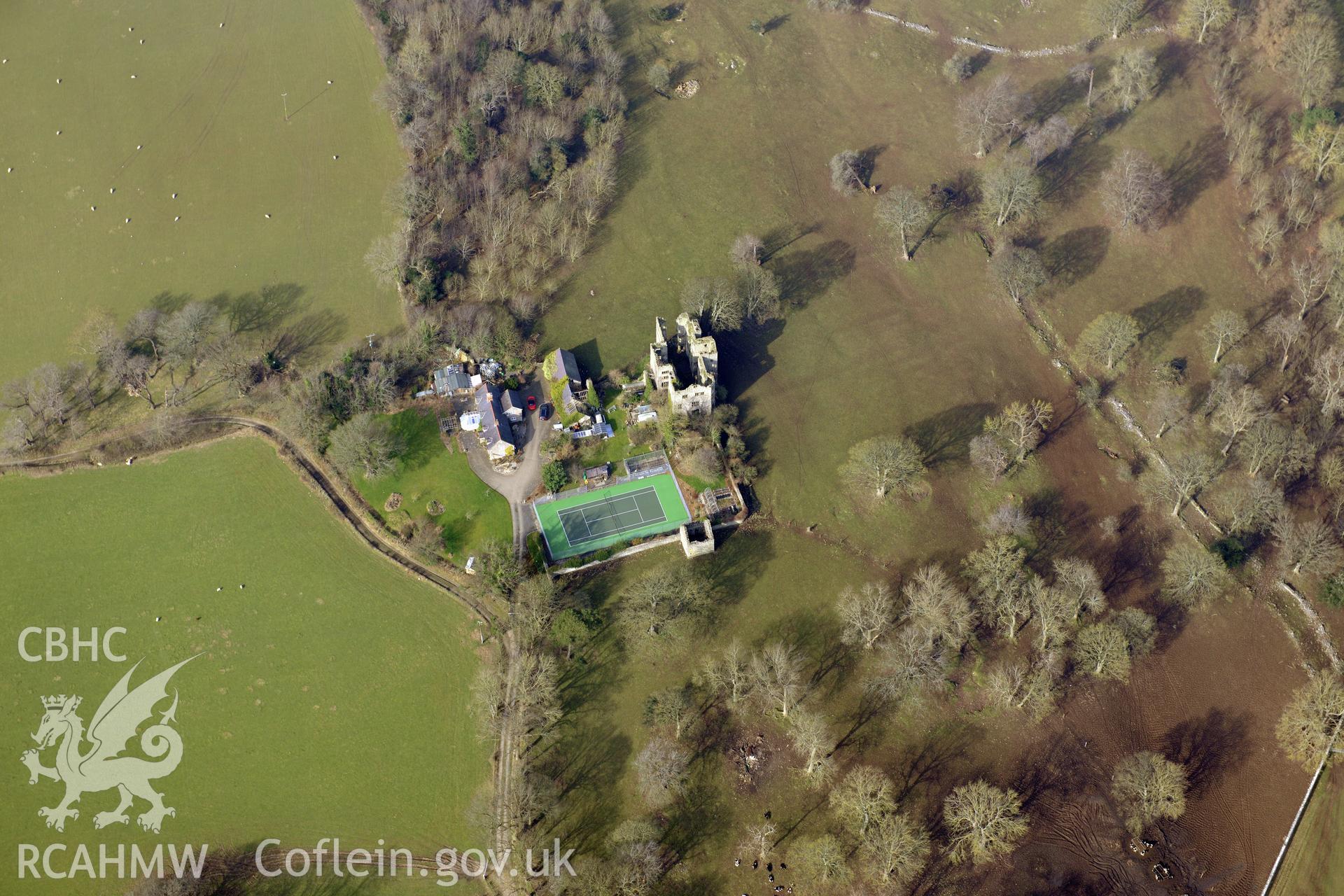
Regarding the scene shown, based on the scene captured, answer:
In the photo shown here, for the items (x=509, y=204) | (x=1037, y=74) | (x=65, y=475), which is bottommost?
(x=65, y=475)

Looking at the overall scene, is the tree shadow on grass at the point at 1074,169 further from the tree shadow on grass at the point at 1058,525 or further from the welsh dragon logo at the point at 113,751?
the welsh dragon logo at the point at 113,751

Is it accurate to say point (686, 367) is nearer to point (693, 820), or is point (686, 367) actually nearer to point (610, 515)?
point (610, 515)

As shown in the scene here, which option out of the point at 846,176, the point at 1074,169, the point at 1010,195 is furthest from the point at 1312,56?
the point at 846,176

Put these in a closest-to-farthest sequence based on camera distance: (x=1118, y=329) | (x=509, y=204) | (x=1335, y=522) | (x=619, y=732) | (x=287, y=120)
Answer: (x=619, y=732)
(x=1335, y=522)
(x=1118, y=329)
(x=509, y=204)
(x=287, y=120)

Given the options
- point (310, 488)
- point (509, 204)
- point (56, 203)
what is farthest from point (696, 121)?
point (56, 203)

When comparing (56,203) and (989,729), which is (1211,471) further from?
(56,203)

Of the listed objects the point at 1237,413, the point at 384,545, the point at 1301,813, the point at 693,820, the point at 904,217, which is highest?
the point at 904,217

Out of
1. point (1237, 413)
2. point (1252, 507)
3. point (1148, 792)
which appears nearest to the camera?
point (1148, 792)
